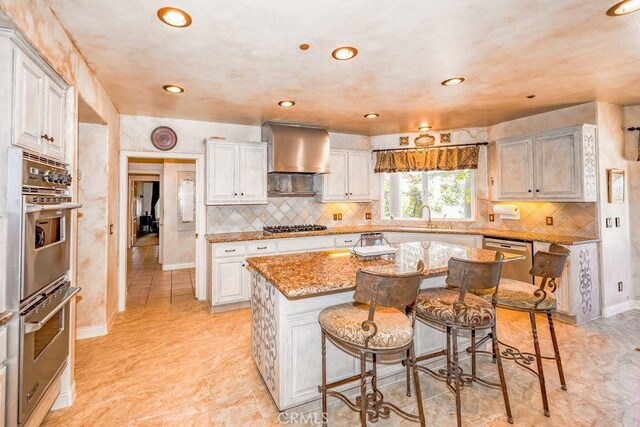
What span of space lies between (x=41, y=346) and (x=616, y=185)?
541 centimetres

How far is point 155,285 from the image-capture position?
4910mm

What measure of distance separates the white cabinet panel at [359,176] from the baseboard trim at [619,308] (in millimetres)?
3213

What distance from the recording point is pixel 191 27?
1.90m

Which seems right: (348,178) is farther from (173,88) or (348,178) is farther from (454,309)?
(454,309)

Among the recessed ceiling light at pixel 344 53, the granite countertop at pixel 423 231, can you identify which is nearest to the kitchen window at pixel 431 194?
the granite countertop at pixel 423 231

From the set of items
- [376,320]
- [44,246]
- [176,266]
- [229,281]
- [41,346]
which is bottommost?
[176,266]

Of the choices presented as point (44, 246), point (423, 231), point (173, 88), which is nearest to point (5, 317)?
point (44, 246)

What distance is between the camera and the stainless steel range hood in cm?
402

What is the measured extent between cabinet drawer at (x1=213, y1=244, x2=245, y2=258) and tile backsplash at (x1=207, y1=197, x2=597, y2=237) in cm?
59

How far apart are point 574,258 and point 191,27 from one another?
13.5 feet

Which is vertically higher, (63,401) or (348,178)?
(348,178)

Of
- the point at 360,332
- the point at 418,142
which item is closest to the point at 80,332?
the point at 360,332

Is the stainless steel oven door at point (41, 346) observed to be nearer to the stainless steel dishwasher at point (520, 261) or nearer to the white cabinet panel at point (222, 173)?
the white cabinet panel at point (222, 173)

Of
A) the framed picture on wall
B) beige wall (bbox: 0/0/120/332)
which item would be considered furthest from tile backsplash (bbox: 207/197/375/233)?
the framed picture on wall
